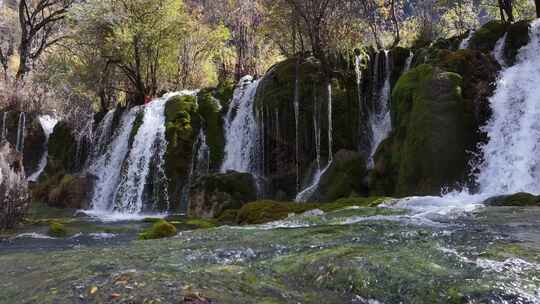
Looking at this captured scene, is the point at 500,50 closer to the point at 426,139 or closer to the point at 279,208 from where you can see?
the point at 426,139

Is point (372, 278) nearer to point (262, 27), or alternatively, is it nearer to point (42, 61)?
point (262, 27)

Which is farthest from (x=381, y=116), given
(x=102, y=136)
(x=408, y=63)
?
(x=102, y=136)

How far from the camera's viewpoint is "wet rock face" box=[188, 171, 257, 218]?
57.9 feet

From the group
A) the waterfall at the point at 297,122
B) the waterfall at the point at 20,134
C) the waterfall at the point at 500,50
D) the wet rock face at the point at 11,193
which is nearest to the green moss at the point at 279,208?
the wet rock face at the point at 11,193

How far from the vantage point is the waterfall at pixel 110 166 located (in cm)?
2404

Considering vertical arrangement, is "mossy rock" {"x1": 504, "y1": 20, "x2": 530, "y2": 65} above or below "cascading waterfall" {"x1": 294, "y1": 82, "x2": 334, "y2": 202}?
above

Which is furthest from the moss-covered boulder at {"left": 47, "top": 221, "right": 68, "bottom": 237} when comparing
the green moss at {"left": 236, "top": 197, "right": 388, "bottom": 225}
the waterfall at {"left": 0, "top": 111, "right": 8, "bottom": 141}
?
the waterfall at {"left": 0, "top": 111, "right": 8, "bottom": 141}

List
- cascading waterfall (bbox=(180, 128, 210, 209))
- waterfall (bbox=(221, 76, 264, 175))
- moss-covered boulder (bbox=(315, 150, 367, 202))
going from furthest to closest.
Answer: cascading waterfall (bbox=(180, 128, 210, 209)), waterfall (bbox=(221, 76, 264, 175)), moss-covered boulder (bbox=(315, 150, 367, 202))

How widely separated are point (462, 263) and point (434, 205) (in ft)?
20.3

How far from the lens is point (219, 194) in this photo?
58.5 ft

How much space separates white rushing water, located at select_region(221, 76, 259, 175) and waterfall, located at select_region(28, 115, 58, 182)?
1416 cm

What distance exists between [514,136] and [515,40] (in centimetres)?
→ 548

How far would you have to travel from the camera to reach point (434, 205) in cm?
1174

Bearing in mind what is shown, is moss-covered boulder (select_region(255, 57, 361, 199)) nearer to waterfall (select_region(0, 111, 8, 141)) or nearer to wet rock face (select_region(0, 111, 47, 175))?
wet rock face (select_region(0, 111, 47, 175))
